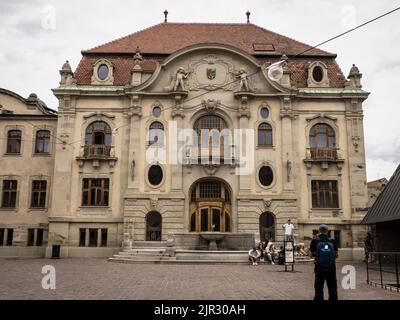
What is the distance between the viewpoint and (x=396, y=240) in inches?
1045

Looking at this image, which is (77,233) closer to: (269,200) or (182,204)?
(182,204)

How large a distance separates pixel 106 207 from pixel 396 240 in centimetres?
1950

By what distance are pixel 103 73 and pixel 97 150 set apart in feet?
20.8

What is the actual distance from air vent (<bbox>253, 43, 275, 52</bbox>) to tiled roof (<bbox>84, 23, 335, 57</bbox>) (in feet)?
0.27

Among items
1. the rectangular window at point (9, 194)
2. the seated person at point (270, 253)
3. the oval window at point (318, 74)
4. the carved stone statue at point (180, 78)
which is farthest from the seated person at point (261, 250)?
the rectangular window at point (9, 194)

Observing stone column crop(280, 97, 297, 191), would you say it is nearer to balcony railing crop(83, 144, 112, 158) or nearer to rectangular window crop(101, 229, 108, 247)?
balcony railing crop(83, 144, 112, 158)

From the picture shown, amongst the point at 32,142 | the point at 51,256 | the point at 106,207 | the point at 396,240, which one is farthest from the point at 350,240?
the point at 32,142

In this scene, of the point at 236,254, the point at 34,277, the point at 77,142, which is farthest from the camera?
the point at 77,142

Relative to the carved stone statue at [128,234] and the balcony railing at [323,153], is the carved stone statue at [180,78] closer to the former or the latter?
the carved stone statue at [128,234]

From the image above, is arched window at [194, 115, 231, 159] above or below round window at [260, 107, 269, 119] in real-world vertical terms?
below

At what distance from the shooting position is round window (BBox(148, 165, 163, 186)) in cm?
3222

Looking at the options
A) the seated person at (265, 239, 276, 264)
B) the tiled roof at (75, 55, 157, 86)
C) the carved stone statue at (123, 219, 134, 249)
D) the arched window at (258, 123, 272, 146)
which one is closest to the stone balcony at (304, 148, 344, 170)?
the arched window at (258, 123, 272, 146)

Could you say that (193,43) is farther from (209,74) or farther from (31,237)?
(31,237)

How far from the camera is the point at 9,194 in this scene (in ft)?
109
